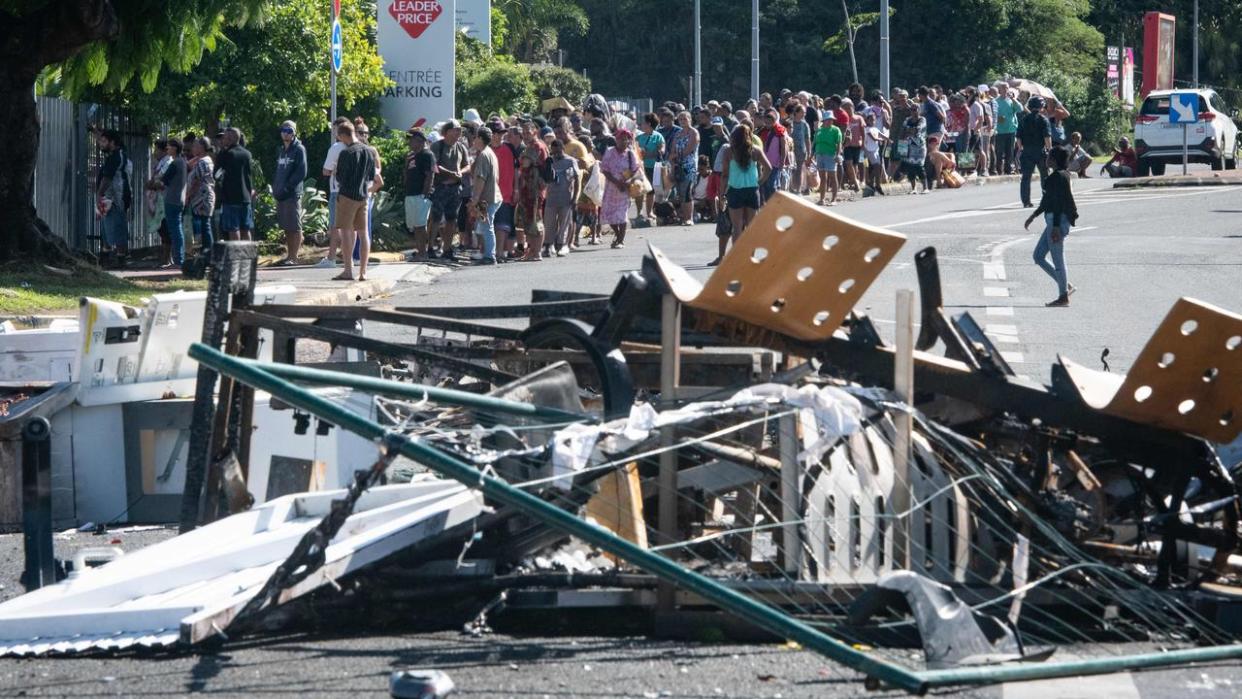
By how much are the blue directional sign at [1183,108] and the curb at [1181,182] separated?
10.5 feet

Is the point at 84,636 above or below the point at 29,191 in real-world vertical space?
below

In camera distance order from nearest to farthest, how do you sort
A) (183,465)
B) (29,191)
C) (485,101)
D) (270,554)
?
(270,554) < (183,465) < (29,191) < (485,101)

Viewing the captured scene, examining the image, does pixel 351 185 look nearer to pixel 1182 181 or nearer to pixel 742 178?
pixel 742 178

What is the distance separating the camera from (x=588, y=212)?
22500 millimetres

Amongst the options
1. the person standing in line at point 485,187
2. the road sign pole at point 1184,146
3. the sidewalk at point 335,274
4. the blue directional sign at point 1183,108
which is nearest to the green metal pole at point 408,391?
the sidewalk at point 335,274

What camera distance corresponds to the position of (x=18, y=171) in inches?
699

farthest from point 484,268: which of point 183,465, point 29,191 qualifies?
point 183,465

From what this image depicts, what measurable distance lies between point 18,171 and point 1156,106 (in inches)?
1063

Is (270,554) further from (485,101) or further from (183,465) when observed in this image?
(485,101)

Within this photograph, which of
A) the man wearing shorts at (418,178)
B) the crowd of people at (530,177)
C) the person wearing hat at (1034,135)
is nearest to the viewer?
the crowd of people at (530,177)

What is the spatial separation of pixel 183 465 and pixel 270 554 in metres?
2.02

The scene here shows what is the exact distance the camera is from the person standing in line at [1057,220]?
15.5 metres

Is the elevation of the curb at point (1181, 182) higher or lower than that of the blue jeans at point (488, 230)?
higher

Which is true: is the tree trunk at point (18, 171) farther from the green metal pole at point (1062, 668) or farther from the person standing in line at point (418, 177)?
the green metal pole at point (1062, 668)
